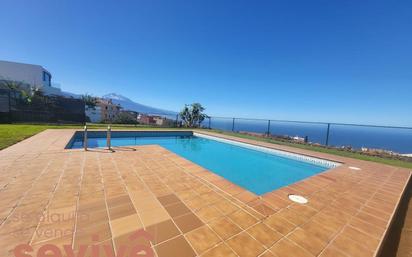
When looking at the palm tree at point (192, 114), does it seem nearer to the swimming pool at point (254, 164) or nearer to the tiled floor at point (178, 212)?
the swimming pool at point (254, 164)

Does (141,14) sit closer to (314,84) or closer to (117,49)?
(117,49)

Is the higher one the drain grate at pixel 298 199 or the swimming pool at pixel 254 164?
the drain grate at pixel 298 199

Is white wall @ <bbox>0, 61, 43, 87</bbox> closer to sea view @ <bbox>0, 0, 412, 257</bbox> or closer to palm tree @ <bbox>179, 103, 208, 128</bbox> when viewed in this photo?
sea view @ <bbox>0, 0, 412, 257</bbox>

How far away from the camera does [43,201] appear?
6.08 ft

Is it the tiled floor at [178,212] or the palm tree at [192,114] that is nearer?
the tiled floor at [178,212]

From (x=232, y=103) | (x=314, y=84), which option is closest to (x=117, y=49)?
(x=314, y=84)

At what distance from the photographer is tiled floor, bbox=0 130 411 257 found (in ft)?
4.41

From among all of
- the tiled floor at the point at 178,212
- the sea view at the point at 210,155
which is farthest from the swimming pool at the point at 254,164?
the tiled floor at the point at 178,212

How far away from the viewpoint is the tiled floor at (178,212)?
134 cm

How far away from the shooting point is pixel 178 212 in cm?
181

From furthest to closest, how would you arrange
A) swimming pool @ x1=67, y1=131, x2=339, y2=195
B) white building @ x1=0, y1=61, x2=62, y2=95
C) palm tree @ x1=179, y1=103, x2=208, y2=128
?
1. white building @ x1=0, y1=61, x2=62, y2=95
2. palm tree @ x1=179, y1=103, x2=208, y2=128
3. swimming pool @ x1=67, y1=131, x2=339, y2=195

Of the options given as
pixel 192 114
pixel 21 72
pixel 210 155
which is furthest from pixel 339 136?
pixel 21 72

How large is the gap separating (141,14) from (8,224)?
8.58 metres

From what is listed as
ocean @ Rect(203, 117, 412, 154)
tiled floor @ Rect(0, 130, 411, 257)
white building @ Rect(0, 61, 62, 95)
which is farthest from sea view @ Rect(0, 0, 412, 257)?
white building @ Rect(0, 61, 62, 95)
